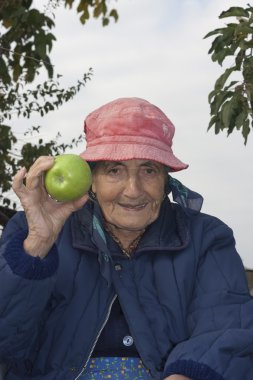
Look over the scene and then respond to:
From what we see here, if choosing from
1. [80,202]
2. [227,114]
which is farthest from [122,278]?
[227,114]

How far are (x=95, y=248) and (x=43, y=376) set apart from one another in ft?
1.58

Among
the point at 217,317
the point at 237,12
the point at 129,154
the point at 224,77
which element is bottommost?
the point at 217,317

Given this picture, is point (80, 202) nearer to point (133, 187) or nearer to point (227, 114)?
point (133, 187)

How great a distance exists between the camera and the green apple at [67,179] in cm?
274

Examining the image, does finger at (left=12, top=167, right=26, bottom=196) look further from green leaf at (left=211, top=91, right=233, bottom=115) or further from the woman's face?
green leaf at (left=211, top=91, right=233, bottom=115)

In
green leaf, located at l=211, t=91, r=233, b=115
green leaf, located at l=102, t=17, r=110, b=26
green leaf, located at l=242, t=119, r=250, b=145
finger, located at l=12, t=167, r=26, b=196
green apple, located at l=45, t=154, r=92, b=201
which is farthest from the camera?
green leaf, located at l=102, t=17, r=110, b=26

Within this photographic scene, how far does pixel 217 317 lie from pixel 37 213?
0.72m

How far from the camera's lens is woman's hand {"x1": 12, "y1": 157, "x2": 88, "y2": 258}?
2.62 m

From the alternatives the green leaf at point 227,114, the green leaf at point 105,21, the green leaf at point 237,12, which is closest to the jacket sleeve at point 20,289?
the green leaf at point 227,114

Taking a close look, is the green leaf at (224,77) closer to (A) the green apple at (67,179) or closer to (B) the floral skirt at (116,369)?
(A) the green apple at (67,179)

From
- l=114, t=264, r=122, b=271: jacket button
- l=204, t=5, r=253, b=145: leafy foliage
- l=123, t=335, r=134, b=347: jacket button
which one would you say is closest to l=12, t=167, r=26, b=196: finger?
l=114, t=264, r=122, b=271: jacket button

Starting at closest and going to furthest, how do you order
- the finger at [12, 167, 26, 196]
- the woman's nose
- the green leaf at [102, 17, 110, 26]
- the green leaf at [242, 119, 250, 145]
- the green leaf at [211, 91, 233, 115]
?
the finger at [12, 167, 26, 196]
the woman's nose
the green leaf at [242, 119, 250, 145]
the green leaf at [211, 91, 233, 115]
the green leaf at [102, 17, 110, 26]

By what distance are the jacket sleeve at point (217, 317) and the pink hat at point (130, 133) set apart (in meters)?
0.33

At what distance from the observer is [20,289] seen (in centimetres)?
260
